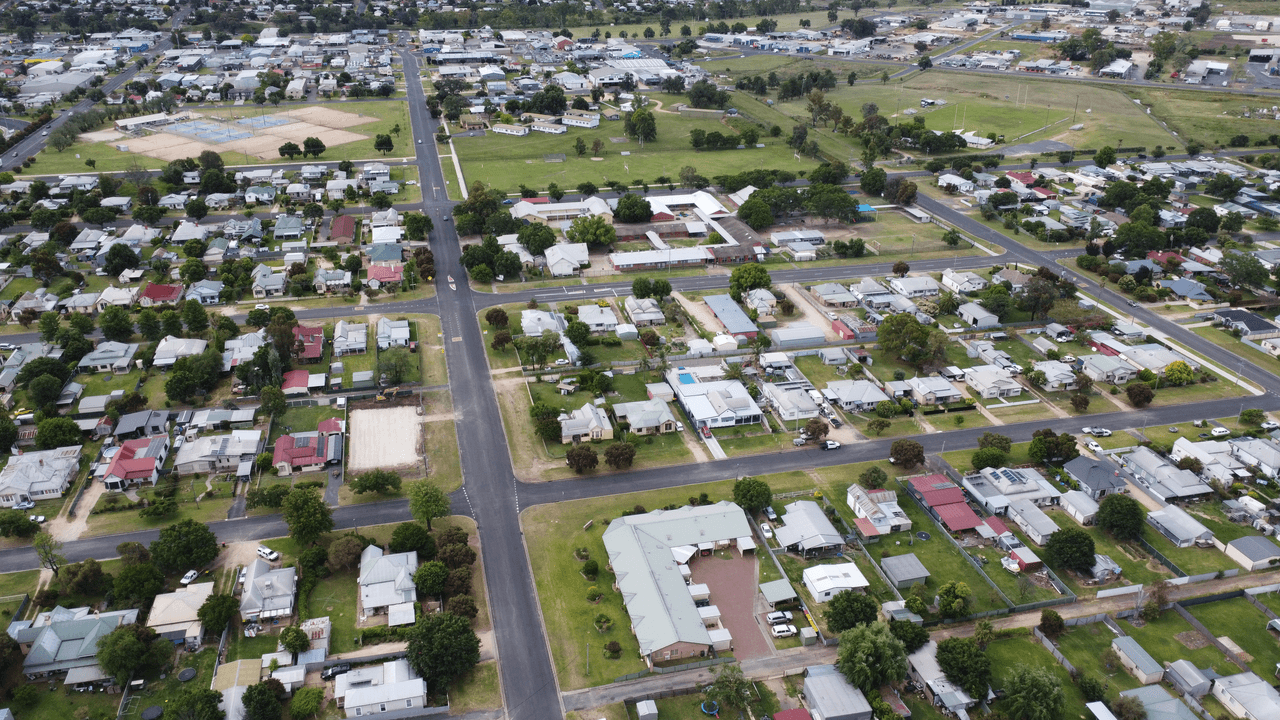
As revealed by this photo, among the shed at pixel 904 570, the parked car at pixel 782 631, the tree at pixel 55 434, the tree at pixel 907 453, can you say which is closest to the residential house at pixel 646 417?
the tree at pixel 907 453

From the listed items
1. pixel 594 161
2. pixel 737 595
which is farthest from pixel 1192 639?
pixel 594 161

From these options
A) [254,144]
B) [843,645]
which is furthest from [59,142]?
[843,645]

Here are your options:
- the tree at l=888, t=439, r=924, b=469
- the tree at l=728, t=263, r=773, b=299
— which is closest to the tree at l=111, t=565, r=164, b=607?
the tree at l=888, t=439, r=924, b=469

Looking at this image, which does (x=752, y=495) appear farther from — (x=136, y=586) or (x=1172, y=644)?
(x=136, y=586)

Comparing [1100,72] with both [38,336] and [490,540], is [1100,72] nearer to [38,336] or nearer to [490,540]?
[490,540]

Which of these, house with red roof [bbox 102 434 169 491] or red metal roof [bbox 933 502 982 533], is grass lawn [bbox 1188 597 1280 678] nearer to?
red metal roof [bbox 933 502 982 533]
